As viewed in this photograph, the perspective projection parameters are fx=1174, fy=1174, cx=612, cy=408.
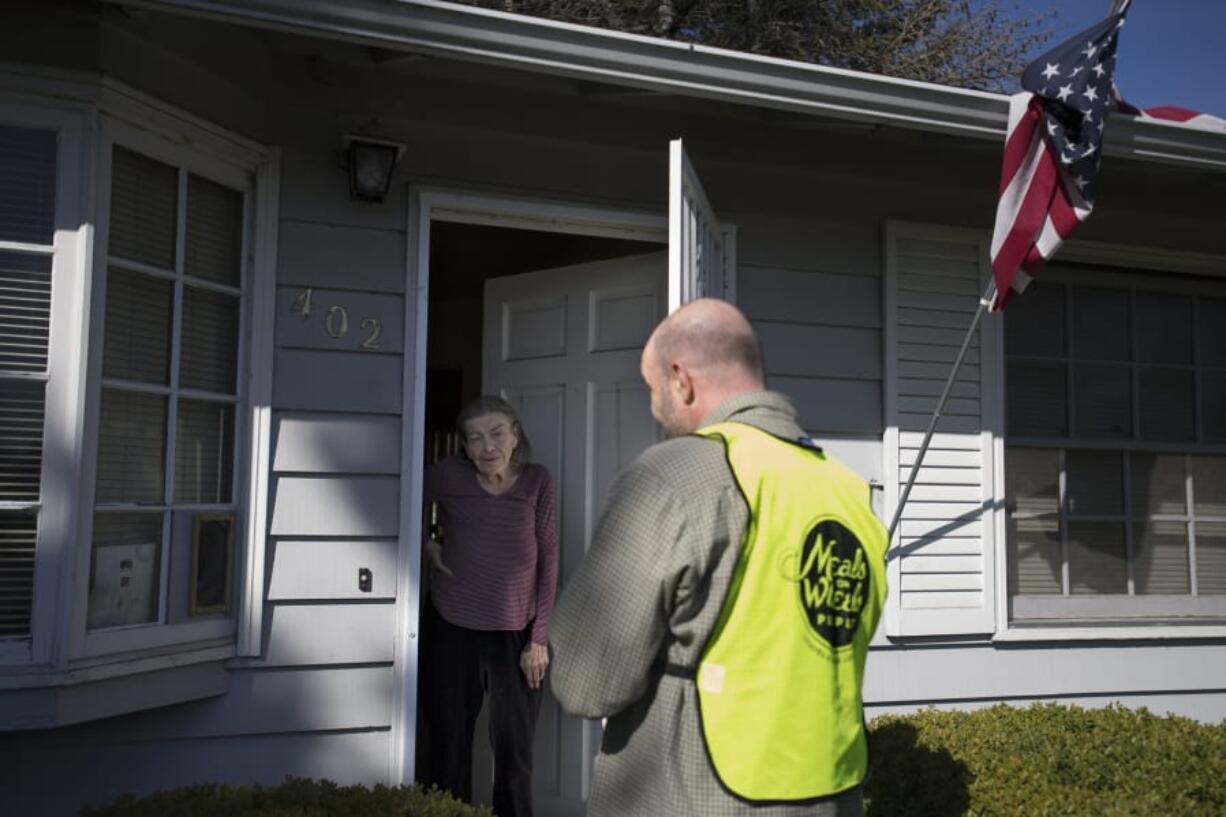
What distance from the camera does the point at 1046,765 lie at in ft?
11.3

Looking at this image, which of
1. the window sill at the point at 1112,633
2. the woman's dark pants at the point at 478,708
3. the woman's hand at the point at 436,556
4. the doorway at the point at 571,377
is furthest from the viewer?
the window sill at the point at 1112,633

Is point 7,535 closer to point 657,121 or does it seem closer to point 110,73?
point 110,73

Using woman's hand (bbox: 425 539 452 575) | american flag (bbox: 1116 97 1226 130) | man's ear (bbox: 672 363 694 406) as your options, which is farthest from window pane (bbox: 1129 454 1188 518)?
man's ear (bbox: 672 363 694 406)

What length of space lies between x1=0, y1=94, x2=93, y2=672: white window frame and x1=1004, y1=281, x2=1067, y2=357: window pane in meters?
3.48

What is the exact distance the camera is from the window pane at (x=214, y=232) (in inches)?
142

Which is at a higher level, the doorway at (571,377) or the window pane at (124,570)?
the doorway at (571,377)

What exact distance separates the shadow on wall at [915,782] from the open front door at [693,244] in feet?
4.95

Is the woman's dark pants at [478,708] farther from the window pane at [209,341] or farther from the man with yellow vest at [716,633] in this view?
the man with yellow vest at [716,633]

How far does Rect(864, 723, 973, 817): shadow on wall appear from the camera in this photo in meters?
3.34

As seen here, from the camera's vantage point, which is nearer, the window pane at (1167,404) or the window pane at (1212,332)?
the window pane at (1167,404)

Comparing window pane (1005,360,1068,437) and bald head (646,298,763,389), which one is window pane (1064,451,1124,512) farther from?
bald head (646,298,763,389)

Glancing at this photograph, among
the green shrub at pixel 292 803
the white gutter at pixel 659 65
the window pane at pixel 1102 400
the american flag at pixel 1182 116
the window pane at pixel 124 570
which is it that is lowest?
the green shrub at pixel 292 803

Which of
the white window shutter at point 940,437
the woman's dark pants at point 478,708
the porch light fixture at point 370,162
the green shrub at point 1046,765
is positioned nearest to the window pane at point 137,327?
the porch light fixture at point 370,162

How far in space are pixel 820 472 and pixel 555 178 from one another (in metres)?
2.46
